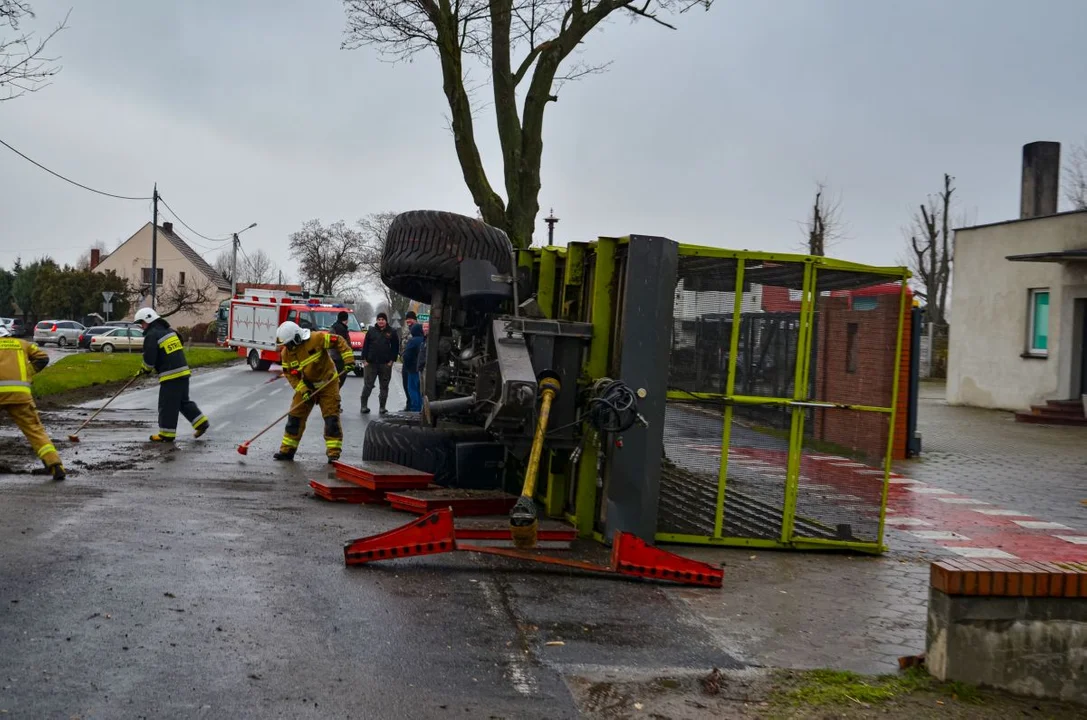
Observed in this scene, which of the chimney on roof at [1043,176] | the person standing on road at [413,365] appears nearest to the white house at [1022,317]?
the chimney on roof at [1043,176]

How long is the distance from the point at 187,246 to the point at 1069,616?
9599cm

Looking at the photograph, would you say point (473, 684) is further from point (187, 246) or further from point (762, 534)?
point (187, 246)

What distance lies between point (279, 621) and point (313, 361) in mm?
7446

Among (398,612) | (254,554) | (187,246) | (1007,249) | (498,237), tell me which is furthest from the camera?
(187,246)

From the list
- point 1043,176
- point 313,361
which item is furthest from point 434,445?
point 1043,176

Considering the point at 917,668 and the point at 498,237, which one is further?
the point at 498,237

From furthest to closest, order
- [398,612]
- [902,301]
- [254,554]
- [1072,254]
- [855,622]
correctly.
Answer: [1072,254], [902,301], [254,554], [855,622], [398,612]

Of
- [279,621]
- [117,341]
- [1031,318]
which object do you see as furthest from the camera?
[117,341]

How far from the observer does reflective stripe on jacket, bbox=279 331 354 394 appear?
42.8 feet

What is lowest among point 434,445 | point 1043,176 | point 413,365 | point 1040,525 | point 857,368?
point 1040,525

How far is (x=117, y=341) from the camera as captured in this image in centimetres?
5119

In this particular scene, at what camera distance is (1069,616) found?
5.22 meters

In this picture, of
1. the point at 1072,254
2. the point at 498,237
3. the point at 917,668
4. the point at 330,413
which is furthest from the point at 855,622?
the point at 1072,254

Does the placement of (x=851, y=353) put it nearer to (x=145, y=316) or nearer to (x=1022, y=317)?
(x=145, y=316)
